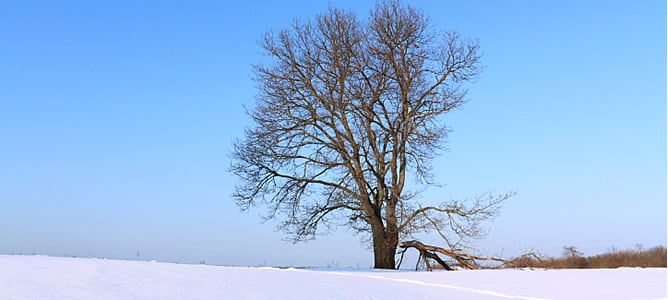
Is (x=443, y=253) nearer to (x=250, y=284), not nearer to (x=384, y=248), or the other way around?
(x=384, y=248)

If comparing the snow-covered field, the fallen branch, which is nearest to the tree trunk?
the fallen branch

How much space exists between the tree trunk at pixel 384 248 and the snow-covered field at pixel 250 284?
18.8 ft

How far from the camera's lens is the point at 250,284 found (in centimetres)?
638

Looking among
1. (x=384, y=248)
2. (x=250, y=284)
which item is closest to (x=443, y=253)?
(x=384, y=248)

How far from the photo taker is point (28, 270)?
6.03 metres

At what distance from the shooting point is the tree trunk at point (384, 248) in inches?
591

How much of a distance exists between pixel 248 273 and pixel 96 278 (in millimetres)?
1889

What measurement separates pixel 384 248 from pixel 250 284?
29.2 feet

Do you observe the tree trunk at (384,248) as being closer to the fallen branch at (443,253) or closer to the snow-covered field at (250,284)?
the fallen branch at (443,253)

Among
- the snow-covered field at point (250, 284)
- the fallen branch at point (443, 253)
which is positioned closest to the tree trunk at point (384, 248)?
the fallen branch at point (443, 253)

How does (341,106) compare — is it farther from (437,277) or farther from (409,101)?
(437,277)

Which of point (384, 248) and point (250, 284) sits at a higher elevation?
point (384, 248)

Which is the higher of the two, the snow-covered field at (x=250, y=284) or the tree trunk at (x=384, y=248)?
the tree trunk at (x=384, y=248)

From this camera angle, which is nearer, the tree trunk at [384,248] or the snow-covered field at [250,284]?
the snow-covered field at [250,284]
